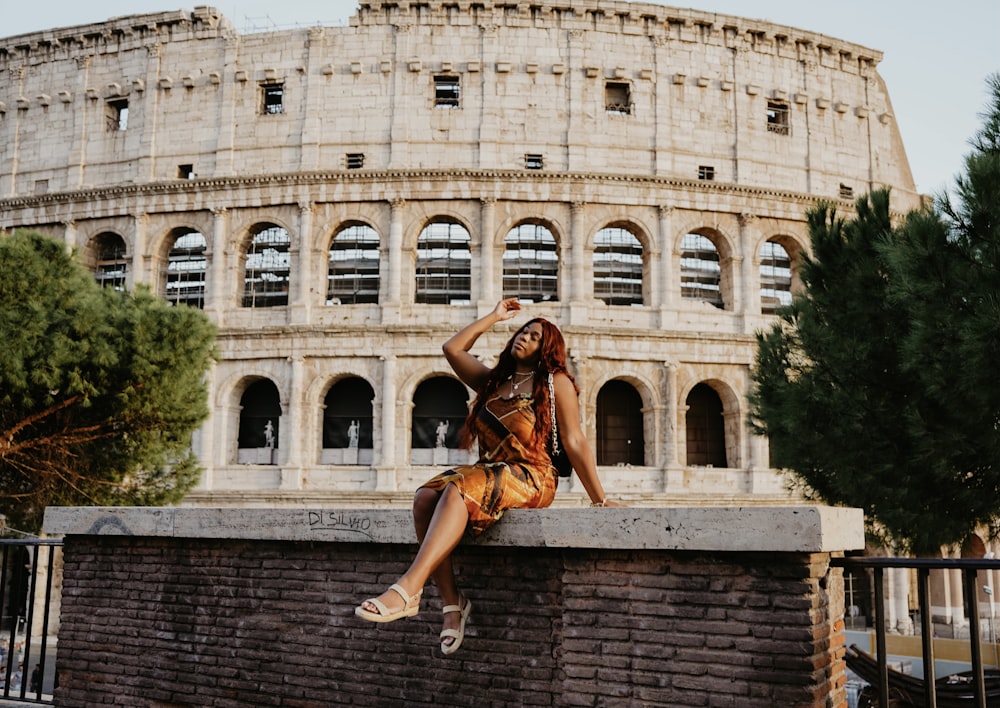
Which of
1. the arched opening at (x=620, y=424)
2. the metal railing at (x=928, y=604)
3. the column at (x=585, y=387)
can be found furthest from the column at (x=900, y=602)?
the metal railing at (x=928, y=604)

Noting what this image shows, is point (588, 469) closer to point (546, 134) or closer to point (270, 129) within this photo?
point (546, 134)

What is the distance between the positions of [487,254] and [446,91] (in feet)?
15.7

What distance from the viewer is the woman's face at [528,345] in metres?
4.55

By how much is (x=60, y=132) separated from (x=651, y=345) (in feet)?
57.3

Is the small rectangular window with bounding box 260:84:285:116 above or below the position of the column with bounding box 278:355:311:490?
above

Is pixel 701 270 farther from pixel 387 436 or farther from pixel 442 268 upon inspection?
pixel 387 436

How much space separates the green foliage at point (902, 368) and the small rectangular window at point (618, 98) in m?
11.2

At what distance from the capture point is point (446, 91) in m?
24.4

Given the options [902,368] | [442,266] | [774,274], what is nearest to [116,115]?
[442,266]

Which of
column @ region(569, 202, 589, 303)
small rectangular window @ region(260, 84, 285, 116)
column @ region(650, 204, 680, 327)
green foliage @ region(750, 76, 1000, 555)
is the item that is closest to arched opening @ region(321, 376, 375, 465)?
column @ region(569, 202, 589, 303)

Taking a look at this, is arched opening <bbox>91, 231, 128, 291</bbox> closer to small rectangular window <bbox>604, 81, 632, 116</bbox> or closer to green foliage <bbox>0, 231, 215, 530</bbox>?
green foliage <bbox>0, 231, 215, 530</bbox>

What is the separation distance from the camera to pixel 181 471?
1812 centimetres

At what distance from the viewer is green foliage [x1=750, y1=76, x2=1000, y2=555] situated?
10383 millimetres

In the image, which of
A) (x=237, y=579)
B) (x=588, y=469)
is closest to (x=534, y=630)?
(x=588, y=469)
